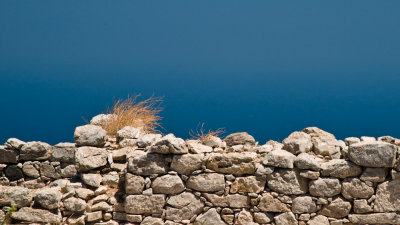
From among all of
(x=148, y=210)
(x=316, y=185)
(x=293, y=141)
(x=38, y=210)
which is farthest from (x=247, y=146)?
Answer: (x=38, y=210)

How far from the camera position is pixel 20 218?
7621 mm

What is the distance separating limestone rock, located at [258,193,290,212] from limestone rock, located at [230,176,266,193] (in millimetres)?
143

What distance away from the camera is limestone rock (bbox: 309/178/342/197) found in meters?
7.38

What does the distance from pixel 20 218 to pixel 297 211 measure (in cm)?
442

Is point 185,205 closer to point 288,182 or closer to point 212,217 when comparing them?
point 212,217

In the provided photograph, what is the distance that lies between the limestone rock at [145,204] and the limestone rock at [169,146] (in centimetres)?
74

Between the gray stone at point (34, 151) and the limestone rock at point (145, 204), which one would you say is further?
the gray stone at point (34, 151)

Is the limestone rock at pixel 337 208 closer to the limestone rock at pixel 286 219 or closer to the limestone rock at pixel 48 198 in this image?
the limestone rock at pixel 286 219

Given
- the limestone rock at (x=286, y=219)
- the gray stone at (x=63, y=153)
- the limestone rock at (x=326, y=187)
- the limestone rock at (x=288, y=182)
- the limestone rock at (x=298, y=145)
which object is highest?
the gray stone at (x=63, y=153)

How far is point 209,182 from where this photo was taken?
760 centimetres

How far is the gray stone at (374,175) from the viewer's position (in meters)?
7.33

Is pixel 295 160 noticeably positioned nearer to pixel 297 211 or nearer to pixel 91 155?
pixel 297 211

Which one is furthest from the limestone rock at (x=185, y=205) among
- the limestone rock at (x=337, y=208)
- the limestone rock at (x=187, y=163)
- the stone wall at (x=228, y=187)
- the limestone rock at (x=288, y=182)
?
the limestone rock at (x=337, y=208)

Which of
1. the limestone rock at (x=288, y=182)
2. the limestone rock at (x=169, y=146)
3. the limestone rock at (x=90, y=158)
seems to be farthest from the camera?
the limestone rock at (x=90, y=158)
